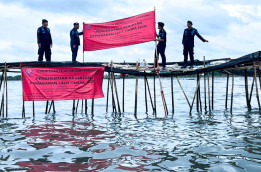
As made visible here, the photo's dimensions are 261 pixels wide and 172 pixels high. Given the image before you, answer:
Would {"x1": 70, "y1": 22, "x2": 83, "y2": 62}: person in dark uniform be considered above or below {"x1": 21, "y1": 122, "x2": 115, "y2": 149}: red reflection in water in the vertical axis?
above

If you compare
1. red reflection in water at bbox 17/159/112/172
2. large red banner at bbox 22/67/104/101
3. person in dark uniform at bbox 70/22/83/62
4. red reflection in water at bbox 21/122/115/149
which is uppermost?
person in dark uniform at bbox 70/22/83/62

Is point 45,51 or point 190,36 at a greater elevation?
point 190,36

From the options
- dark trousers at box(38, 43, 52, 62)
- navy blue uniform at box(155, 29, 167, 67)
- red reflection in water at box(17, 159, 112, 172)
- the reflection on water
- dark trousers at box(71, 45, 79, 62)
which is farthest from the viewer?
dark trousers at box(71, 45, 79, 62)

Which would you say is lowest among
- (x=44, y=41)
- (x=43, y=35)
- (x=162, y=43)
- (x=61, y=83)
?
(x=61, y=83)

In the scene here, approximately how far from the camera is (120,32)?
55.0 ft

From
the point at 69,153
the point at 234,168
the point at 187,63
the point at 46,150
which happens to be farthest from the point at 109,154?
the point at 187,63

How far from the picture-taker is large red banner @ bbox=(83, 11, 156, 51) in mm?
16281

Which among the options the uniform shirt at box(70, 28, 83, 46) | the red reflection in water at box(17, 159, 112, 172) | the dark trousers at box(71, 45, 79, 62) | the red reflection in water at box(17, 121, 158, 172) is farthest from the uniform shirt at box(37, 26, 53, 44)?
the red reflection in water at box(17, 159, 112, 172)

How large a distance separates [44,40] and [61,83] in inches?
115

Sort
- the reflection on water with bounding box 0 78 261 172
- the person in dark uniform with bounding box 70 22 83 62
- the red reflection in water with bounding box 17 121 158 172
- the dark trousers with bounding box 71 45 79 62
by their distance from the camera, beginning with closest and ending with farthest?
the red reflection in water with bounding box 17 121 158 172
the reflection on water with bounding box 0 78 261 172
the person in dark uniform with bounding box 70 22 83 62
the dark trousers with bounding box 71 45 79 62

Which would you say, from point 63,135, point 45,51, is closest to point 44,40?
point 45,51

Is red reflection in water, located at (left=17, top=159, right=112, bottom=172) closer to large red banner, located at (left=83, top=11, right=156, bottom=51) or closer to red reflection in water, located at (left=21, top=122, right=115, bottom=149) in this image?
red reflection in water, located at (left=21, top=122, right=115, bottom=149)

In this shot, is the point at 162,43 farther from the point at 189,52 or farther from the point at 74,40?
the point at 74,40

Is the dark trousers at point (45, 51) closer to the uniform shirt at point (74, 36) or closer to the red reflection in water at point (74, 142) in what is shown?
the uniform shirt at point (74, 36)
